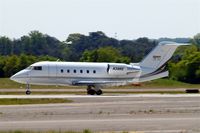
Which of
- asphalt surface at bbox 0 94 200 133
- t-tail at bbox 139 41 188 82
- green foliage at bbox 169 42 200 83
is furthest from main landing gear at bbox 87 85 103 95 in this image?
green foliage at bbox 169 42 200 83

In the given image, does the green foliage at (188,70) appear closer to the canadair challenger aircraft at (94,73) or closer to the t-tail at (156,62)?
the t-tail at (156,62)

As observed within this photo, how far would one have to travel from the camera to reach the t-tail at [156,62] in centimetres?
5594

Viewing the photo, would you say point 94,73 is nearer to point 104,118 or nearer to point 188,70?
point 104,118

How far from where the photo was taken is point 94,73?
56156mm

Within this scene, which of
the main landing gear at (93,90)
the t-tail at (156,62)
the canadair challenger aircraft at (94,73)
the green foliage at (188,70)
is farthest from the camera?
the green foliage at (188,70)

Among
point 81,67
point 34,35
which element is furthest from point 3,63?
point 34,35

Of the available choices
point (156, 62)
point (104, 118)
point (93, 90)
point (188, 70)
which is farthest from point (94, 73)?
point (188, 70)

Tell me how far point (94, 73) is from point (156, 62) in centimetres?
546

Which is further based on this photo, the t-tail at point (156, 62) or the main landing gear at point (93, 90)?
the t-tail at point (156, 62)

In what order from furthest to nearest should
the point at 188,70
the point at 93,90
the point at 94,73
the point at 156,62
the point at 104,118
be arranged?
the point at 188,70, the point at 156,62, the point at 94,73, the point at 93,90, the point at 104,118

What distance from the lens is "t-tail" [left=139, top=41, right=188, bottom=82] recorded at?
55938mm

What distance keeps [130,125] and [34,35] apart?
572 feet

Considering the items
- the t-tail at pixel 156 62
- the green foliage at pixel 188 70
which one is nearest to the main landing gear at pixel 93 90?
the t-tail at pixel 156 62

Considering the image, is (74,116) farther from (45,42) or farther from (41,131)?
(45,42)
